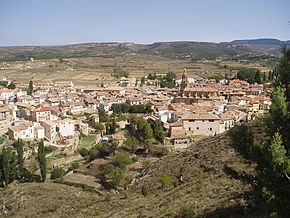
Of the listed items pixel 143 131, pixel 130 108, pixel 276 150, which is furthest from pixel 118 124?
pixel 276 150

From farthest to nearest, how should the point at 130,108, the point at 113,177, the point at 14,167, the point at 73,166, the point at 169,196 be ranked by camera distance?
1. the point at 130,108
2. the point at 73,166
3. the point at 14,167
4. the point at 113,177
5. the point at 169,196

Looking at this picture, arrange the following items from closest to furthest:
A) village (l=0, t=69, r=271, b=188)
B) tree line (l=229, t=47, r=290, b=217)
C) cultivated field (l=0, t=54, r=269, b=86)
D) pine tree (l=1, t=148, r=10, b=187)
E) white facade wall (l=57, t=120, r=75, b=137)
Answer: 1. tree line (l=229, t=47, r=290, b=217)
2. pine tree (l=1, t=148, r=10, b=187)
3. village (l=0, t=69, r=271, b=188)
4. white facade wall (l=57, t=120, r=75, b=137)
5. cultivated field (l=0, t=54, r=269, b=86)

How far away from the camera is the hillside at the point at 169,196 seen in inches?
398

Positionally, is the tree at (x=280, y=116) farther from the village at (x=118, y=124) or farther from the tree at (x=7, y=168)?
the tree at (x=7, y=168)

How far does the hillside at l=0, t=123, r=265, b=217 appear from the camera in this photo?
10108 mm

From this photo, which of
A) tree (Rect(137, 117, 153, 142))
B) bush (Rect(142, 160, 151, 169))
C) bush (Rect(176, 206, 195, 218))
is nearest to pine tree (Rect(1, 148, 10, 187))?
bush (Rect(142, 160, 151, 169))

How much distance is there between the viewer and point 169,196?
1313 cm

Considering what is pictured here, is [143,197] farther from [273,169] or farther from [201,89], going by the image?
[201,89]

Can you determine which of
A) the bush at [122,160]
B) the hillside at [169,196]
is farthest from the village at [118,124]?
the hillside at [169,196]

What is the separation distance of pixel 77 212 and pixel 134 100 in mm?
31206

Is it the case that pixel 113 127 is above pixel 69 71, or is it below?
below

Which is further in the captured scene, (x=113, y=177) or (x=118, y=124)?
(x=118, y=124)

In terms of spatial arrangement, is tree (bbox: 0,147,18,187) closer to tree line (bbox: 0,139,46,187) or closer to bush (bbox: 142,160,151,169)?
tree line (bbox: 0,139,46,187)

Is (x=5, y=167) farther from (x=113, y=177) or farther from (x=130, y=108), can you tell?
(x=130, y=108)
